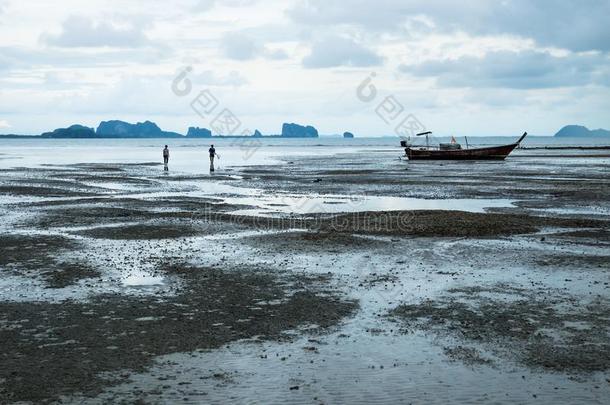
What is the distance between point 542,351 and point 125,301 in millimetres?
6927

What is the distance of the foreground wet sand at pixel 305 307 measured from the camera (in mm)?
7945

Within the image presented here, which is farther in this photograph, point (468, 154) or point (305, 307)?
point (468, 154)

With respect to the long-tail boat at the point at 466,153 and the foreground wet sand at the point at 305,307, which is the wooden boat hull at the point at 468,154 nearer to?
the long-tail boat at the point at 466,153

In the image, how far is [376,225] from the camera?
21375mm

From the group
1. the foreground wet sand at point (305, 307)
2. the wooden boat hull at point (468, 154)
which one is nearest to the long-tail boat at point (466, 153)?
the wooden boat hull at point (468, 154)

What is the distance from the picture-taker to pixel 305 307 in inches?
447

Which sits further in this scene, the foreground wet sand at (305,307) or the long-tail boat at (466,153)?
the long-tail boat at (466,153)

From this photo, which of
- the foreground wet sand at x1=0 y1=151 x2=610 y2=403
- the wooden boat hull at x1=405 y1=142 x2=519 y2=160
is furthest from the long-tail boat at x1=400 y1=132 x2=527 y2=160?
the foreground wet sand at x1=0 y1=151 x2=610 y2=403

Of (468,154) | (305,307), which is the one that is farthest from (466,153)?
(305,307)

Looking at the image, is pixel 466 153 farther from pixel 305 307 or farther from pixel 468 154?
pixel 305 307

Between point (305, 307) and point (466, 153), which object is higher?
point (466, 153)

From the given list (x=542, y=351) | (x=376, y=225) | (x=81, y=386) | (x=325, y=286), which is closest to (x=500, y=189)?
(x=376, y=225)

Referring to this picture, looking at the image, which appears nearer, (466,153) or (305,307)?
(305,307)

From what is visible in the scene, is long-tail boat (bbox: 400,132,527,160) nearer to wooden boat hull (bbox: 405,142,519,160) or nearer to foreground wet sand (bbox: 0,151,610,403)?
wooden boat hull (bbox: 405,142,519,160)
